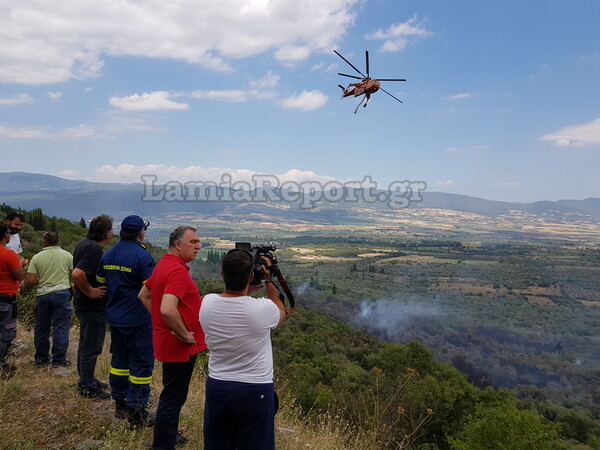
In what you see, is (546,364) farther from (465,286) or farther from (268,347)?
(268,347)

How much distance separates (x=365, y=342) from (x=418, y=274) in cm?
9603

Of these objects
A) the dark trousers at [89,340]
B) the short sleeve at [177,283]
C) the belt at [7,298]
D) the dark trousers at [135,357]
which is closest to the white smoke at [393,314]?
the belt at [7,298]

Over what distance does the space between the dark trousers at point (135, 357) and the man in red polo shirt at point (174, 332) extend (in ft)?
2.47

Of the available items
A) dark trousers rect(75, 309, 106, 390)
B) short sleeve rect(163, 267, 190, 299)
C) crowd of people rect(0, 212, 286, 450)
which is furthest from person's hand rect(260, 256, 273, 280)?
dark trousers rect(75, 309, 106, 390)

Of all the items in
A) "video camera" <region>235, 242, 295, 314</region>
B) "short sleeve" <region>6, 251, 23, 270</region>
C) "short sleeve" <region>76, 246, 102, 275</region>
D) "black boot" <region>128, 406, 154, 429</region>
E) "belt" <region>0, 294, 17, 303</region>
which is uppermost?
"video camera" <region>235, 242, 295, 314</region>

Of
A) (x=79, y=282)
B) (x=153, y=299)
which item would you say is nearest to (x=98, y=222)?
(x=79, y=282)

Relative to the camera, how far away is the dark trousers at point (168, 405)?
3.47 meters

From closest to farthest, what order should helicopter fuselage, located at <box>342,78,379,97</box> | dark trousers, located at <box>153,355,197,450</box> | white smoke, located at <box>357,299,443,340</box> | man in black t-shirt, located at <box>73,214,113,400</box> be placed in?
1. dark trousers, located at <box>153,355,197,450</box>
2. man in black t-shirt, located at <box>73,214,113,400</box>
3. helicopter fuselage, located at <box>342,78,379,97</box>
4. white smoke, located at <box>357,299,443,340</box>

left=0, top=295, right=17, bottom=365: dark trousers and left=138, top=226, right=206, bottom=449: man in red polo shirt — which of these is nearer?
left=138, top=226, right=206, bottom=449: man in red polo shirt

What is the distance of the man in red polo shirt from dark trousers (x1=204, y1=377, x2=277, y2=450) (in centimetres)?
77

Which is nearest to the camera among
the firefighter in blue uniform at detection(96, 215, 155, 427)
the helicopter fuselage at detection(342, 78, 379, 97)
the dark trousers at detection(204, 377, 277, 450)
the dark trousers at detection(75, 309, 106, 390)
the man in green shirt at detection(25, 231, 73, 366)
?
the dark trousers at detection(204, 377, 277, 450)

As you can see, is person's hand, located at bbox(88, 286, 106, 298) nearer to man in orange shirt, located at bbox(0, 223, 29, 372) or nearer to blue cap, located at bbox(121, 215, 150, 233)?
blue cap, located at bbox(121, 215, 150, 233)

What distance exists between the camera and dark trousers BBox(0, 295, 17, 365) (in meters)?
5.38

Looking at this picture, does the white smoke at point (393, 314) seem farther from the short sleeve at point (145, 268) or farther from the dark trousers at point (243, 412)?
the dark trousers at point (243, 412)
